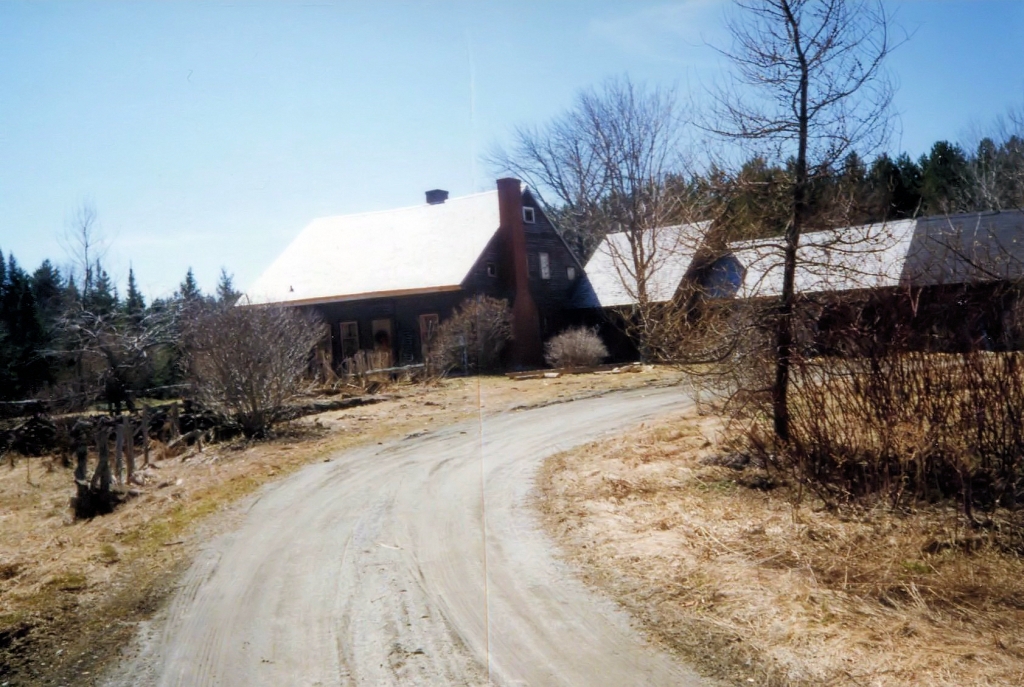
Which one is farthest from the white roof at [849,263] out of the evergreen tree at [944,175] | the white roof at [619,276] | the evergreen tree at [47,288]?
the evergreen tree at [944,175]

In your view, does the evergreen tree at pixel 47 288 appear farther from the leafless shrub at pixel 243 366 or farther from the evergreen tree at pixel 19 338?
the leafless shrub at pixel 243 366

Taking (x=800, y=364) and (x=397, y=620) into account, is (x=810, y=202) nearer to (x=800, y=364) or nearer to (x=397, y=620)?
(x=800, y=364)

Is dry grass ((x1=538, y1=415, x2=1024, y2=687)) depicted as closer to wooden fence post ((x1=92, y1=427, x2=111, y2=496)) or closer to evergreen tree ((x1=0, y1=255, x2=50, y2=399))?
wooden fence post ((x1=92, y1=427, x2=111, y2=496))

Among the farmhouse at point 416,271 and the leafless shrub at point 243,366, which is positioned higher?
the farmhouse at point 416,271

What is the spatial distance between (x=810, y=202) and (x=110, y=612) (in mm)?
8857

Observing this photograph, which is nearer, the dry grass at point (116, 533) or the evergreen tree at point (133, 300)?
the dry grass at point (116, 533)

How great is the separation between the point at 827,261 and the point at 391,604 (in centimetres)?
692

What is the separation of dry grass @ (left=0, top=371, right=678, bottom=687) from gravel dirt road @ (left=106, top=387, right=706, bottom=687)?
355mm

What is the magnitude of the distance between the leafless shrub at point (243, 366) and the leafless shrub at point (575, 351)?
12.0 m

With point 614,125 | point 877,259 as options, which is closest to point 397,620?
point 877,259

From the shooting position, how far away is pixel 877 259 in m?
10.4

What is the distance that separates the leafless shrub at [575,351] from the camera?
2803 cm

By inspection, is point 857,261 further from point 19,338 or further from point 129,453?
point 19,338

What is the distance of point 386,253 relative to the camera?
31219 mm
